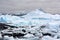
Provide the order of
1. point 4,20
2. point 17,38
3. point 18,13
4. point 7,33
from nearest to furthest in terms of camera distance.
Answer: point 17,38 → point 7,33 → point 4,20 → point 18,13

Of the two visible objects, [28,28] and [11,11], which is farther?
[11,11]

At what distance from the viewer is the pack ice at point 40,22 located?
21.6 feet

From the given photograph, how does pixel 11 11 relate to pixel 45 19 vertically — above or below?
above

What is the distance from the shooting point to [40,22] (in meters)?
8.43

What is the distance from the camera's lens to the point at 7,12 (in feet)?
28.9

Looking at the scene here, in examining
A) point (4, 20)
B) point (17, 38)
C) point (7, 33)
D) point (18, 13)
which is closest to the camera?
point (17, 38)

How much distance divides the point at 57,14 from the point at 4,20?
8.69ft

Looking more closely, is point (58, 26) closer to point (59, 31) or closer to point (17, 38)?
point (59, 31)

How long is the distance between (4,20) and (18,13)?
104 cm

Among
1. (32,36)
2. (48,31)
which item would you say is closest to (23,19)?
(48,31)

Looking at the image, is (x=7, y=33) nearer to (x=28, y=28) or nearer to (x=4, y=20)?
(x=28, y=28)

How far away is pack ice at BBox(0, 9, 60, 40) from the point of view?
6582mm

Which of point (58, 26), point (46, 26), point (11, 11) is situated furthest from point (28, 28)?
point (11, 11)

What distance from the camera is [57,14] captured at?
9.27 meters
